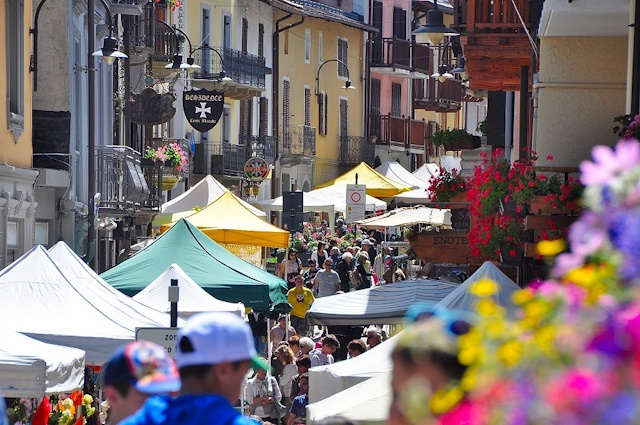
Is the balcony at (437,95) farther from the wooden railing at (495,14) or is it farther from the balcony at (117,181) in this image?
A: the wooden railing at (495,14)

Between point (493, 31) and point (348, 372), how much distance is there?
23.2ft

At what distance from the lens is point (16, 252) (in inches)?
773

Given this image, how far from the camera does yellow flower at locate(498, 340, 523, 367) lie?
73.1 inches

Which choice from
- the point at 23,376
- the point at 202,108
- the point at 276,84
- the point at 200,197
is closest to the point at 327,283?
the point at 200,197

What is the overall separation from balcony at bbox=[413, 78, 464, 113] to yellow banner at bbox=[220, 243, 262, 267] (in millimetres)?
40943

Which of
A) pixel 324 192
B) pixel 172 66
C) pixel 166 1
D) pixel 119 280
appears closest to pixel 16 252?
pixel 119 280

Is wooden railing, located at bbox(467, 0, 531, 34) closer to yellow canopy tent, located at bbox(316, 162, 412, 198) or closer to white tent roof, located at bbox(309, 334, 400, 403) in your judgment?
white tent roof, located at bbox(309, 334, 400, 403)

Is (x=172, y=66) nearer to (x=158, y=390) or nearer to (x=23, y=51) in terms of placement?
(x=23, y=51)

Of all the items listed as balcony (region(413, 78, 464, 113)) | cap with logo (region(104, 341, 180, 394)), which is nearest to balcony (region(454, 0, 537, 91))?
cap with logo (region(104, 341, 180, 394))

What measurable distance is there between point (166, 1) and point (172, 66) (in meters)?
4.60

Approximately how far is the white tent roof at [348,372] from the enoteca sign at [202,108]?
2624 cm

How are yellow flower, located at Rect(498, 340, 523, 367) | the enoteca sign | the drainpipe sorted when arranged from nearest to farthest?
yellow flower, located at Rect(498, 340, 523, 367) < the enoteca sign < the drainpipe

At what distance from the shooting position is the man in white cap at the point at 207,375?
→ 3.87 meters

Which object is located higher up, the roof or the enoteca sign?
the roof
